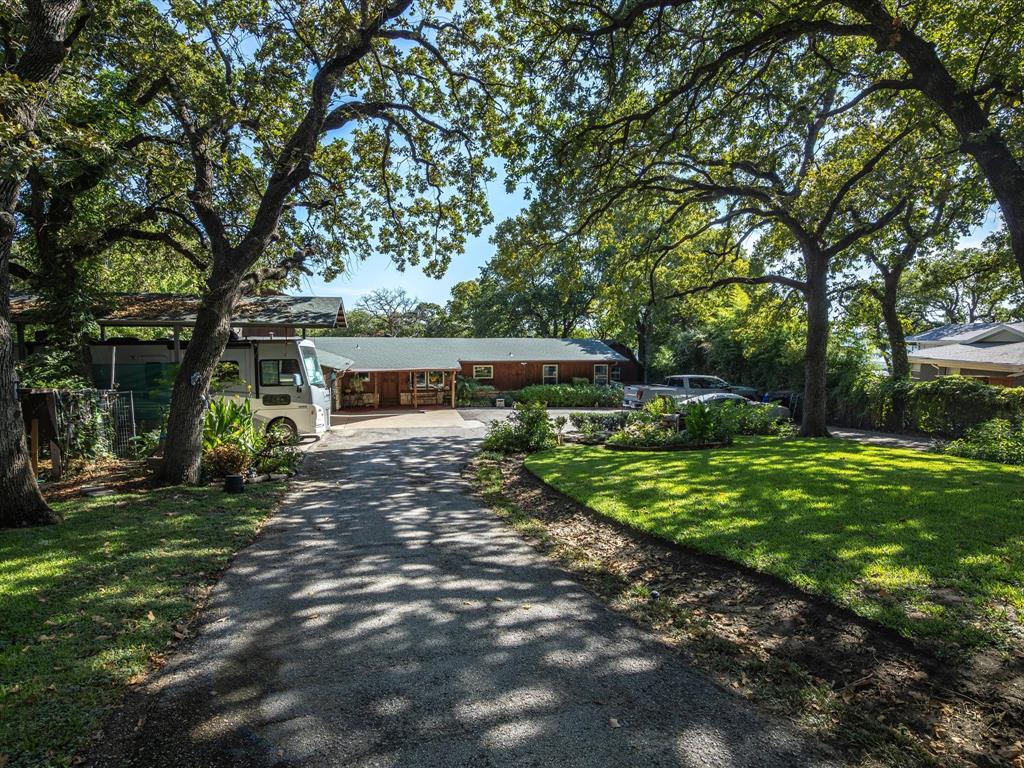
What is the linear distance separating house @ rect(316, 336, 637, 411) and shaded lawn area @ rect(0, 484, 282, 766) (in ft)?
52.9

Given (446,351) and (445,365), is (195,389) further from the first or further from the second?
(446,351)

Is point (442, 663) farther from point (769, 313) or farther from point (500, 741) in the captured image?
point (769, 313)

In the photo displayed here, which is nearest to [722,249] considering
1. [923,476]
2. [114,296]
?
[923,476]

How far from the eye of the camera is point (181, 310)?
1403 cm

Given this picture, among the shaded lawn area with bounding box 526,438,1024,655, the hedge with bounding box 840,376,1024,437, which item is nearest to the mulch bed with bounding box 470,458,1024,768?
the shaded lawn area with bounding box 526,438,1024,655

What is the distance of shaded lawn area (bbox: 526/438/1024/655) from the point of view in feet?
12.1

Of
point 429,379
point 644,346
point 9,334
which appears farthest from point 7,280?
point 644,346

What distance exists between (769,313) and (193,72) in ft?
60.4

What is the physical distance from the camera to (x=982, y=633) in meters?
3.29

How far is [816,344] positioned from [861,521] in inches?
410

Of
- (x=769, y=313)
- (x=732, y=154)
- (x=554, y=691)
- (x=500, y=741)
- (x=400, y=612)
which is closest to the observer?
(x=500, y=741)

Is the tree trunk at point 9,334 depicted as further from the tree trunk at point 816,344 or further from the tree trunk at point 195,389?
the tree trunk at point 816,344

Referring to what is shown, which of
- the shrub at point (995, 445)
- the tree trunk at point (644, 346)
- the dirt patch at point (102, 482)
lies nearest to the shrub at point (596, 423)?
the shrub at point (995, 445)

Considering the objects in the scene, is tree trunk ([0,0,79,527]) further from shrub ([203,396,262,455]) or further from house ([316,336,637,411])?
house ([316,336,637,411])
